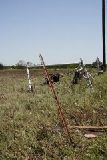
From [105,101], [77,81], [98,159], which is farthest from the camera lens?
[77,81]

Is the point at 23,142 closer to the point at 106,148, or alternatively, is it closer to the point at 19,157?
the point at 19,157

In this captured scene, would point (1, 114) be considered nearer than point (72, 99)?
Yes

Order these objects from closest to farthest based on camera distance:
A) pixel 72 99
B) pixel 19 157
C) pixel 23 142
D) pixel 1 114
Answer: pixel 19 157 < pixel 23 142 < pixel 1 114 < pixel 72 99

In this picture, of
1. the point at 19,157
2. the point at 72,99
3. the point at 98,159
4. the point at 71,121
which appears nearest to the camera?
the point at 98,159

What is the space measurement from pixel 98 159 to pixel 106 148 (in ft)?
1.69

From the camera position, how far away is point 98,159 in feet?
24.2

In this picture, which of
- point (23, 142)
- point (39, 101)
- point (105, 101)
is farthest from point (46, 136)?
point (39, 101)

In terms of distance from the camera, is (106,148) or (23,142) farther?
(23,142)

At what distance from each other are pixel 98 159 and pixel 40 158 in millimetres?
1235

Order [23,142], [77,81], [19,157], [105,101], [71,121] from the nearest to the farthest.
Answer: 1. [19,157]
2. [23,142]
3. [71,121]
4. [105,101]
5. [77,81]

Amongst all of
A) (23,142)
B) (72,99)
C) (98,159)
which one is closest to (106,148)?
(98,159)

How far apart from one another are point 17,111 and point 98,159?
5870 mm

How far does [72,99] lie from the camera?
14.9m

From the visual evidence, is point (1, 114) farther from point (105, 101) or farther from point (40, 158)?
point (40, 158)
